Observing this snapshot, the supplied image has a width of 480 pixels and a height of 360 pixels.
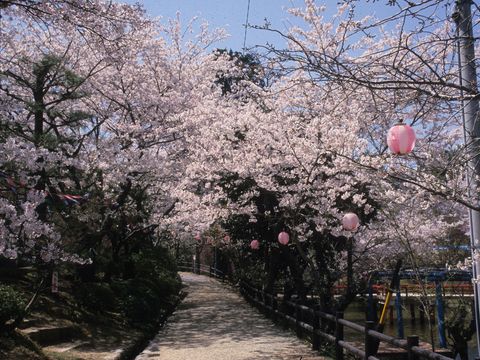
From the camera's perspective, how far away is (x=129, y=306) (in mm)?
12406

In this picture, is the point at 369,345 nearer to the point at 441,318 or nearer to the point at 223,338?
the point at 223,338

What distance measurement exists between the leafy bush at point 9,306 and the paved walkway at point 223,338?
7.28 ft

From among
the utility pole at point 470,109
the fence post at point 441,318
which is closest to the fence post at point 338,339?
the utility pole at point 470,109

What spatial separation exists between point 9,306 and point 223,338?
15.8 ft

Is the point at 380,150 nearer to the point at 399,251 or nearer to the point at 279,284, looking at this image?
the point at 399,251

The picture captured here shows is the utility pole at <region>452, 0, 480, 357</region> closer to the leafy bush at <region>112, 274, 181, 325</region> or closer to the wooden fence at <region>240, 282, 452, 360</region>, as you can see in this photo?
the wooden fence at <region>240, 282, 452, 360</region>

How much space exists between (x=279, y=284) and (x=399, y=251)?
7294 millimetres

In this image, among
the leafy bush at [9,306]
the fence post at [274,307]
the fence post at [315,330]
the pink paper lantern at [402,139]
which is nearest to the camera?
the pink paper lantern at [402,139]

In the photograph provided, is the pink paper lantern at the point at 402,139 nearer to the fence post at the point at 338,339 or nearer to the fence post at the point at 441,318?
the fence post at the point at 338,339

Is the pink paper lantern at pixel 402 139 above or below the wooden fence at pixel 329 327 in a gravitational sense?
above

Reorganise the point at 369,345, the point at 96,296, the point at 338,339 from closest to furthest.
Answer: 1. the point at 369,345
2. the point at 338,339
3. the point at 96,296

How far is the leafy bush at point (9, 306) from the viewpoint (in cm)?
744

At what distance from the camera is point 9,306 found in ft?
24.6

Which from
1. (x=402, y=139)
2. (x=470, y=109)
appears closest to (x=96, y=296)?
(x=402, y=139)
